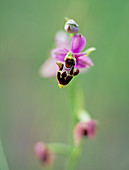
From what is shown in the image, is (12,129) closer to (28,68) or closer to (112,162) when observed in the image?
(28,68)

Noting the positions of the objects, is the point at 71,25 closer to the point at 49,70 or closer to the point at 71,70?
the point at 71,70

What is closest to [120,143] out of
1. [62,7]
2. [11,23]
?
[62,7]

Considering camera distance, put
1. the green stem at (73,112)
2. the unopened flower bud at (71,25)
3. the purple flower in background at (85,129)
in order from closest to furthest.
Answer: the unopened flower bud at (71,25), the purple flower in background at (85,129), the green stem at (73,112)

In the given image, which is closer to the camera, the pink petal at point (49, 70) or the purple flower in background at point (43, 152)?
the purple flower in background at point (43, 152)

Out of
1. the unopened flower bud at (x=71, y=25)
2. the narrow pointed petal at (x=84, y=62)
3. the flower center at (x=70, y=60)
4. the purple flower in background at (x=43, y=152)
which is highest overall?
the unopened flower bud at (x=71, y=25)

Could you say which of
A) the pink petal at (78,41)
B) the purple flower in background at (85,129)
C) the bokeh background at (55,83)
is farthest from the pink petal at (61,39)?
the pink petal at (78,41)

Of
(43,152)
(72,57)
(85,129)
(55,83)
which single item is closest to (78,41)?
(72,57)

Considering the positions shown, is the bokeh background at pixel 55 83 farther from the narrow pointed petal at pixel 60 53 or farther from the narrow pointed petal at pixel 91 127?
the narrow pointed petal at pixel 60 53
